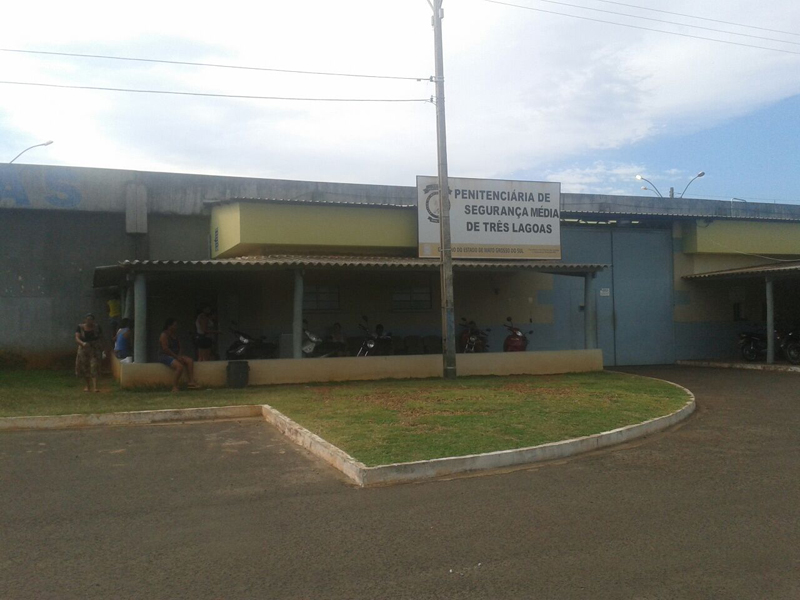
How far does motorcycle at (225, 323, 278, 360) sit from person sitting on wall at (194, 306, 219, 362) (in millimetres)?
467

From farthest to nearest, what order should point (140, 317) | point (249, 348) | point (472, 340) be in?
point (472, 340)
point (249, 348)
point (140, 317)

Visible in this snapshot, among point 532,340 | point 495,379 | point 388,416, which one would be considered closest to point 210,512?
point 388,416

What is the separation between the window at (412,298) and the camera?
19266 mm

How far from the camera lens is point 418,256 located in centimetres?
1814

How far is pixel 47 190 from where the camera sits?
19109mm

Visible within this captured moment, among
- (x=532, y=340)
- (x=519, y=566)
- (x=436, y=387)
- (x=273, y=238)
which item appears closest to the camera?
(x=519, y=566)

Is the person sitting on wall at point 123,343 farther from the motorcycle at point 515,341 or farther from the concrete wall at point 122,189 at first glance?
the motorcycle at point 515,341

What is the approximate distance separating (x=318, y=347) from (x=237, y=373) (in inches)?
124

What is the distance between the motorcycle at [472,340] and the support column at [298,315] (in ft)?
15.2

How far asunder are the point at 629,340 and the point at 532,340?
321 cm

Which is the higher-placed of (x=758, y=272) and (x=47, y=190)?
(x=47, y=190)

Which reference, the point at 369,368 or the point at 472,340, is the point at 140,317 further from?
the point at 472,340

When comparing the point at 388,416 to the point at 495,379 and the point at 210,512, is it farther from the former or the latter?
the point at 495,379

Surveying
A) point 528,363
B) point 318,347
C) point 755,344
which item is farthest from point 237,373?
point 755,344
